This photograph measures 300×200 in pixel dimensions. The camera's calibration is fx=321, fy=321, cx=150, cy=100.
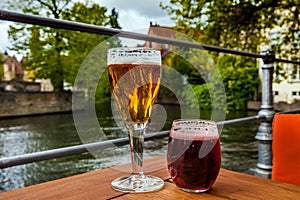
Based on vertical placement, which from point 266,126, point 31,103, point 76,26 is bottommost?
point 31,103

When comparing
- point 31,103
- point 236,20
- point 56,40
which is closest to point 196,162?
point 236,20

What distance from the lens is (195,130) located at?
1.65 ft

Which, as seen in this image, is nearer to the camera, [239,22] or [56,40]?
[239,22]

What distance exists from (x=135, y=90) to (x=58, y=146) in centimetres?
1250

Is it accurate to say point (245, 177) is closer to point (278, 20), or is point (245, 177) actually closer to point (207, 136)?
point (207, 136)

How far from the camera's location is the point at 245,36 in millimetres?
6234

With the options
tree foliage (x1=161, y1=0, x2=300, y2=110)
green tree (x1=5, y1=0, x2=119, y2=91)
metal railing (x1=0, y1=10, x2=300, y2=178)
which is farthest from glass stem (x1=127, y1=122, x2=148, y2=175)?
green tree (x1=5, y1=0, x2=119, y2=91)

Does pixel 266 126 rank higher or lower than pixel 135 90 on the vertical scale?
lower

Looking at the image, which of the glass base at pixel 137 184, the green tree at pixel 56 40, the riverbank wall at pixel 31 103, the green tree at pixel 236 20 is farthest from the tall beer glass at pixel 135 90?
the green tree at pixel 56 40

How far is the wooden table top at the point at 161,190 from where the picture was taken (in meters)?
0.47

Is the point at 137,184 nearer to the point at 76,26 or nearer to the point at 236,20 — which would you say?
the point at 76,26

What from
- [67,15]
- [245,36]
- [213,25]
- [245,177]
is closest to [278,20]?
[245,36]

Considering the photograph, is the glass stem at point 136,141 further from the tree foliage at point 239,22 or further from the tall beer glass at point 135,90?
the tree foliage at point 239,22

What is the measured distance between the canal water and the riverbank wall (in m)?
0.47
